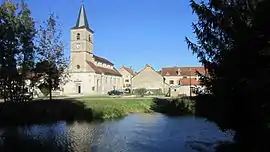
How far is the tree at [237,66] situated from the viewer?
423 inches

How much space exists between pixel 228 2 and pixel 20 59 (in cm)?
1269

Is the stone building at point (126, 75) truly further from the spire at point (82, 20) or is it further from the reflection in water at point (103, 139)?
the reflection in water at point (103, 139)

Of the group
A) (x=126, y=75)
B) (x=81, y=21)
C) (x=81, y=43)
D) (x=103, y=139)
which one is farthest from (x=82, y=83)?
(x=103, y=139)

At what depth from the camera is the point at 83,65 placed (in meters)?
90.9

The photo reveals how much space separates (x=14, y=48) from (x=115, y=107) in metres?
22.2

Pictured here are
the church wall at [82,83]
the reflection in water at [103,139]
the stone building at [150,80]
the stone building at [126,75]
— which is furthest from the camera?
the stone building at [126,75]

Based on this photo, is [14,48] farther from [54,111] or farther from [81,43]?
[81,43]

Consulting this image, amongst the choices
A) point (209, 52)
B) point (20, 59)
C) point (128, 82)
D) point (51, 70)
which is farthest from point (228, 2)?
point (128, 82)

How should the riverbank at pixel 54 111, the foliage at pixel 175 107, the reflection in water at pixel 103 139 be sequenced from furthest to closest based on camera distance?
the foliage at pixel 175 107, the riverbank at pixel 54 111, the reflection in water at pixel 103 139

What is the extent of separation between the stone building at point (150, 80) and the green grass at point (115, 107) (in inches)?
1743

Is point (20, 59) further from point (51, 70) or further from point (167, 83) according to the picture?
point (167, 83)

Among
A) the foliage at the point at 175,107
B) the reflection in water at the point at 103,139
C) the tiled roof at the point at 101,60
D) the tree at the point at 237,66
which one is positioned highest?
the tiled roof at the point at 101,60

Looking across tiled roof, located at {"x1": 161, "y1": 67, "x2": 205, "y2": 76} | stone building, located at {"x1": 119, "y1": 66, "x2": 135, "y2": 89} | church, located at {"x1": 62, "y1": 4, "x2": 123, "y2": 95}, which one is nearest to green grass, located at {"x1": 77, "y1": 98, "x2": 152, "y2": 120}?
church, located at {"x1": 62, "y1": 4, "x2": 123, "y2": 95}

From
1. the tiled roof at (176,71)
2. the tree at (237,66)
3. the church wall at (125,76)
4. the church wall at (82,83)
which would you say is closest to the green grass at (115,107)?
the tree at (237,66)
